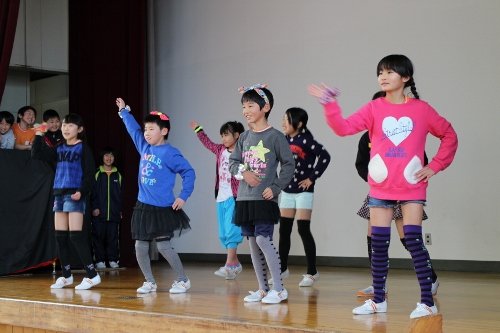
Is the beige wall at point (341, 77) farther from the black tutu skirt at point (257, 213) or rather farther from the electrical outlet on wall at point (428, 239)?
the black tutu skirt at point (257, 213)

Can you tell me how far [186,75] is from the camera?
8.30 meters

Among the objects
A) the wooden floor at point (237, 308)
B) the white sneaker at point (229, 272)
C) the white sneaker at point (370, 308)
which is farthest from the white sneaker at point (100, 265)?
the white sneaker at point (370, 308)

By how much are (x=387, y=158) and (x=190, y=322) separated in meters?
1.12

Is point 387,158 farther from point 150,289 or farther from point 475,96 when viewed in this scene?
point 475,96

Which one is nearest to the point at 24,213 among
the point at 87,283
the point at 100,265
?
the point at 100,265

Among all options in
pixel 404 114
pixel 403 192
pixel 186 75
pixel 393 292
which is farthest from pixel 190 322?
pixel 186 75

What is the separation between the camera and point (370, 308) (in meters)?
3.26

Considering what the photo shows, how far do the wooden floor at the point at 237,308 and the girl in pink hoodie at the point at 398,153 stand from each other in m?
0.25

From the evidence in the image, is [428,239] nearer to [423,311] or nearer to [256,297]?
[256,297]

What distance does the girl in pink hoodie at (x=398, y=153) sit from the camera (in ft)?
10.3

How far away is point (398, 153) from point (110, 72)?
5.74m

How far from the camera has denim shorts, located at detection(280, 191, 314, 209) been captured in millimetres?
4816

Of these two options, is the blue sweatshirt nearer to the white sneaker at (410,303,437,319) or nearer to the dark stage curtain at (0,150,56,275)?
the white sneaker at (410,303,437,319)

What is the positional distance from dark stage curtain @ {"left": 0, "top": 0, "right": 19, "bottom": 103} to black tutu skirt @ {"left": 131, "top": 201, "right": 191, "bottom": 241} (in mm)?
3015
